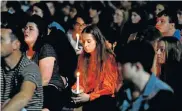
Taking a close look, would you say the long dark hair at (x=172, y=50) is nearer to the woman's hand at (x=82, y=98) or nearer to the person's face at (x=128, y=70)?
the woman's hand at (x=82, y=98)

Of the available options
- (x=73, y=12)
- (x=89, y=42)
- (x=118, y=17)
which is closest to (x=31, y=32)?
(x=89, y=42)

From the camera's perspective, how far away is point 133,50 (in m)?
6.11

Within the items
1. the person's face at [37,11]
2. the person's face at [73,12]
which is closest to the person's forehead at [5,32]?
the person's face at [37,11]

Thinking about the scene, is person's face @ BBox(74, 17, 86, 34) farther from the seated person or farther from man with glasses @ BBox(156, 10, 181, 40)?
the seated person

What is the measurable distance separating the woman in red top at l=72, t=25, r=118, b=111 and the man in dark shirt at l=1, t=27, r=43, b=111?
1905 mm

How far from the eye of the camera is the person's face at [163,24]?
10.4m

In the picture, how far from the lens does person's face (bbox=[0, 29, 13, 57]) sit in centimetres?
723

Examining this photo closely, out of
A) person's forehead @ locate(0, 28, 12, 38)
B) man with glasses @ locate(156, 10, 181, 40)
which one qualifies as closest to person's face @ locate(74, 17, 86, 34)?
man with glasses @ locate(156, 10, 181, 40)

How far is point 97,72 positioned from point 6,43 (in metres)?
2.07

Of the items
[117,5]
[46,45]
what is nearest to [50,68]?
[46,45]

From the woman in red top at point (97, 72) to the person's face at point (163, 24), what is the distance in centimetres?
138

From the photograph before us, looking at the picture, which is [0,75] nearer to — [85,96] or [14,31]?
[14,31]

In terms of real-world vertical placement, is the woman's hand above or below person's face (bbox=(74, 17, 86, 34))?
below

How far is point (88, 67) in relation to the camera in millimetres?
9258
